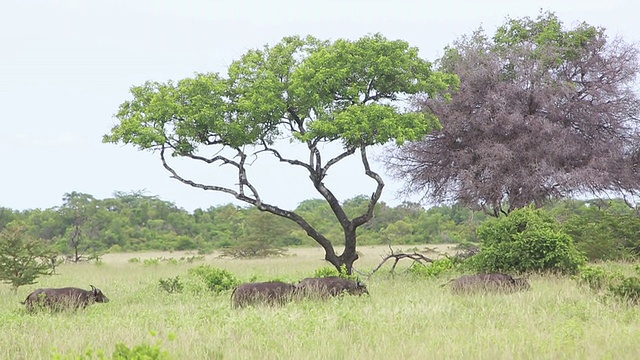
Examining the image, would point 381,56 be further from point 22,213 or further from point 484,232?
point 22,213

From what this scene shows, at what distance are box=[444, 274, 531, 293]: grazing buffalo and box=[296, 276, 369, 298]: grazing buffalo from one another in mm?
2141

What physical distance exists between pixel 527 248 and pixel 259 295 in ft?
31.3

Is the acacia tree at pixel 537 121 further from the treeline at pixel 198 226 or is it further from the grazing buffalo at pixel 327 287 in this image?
the treeline at pixel 198 226

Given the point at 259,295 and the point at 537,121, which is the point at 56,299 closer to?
the point at 259,295

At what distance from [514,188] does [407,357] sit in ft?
69.5

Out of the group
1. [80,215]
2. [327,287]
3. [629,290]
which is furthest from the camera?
[80,215]

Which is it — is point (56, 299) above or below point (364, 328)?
above

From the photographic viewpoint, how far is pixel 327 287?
15.2 m

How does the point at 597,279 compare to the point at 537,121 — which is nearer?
the point at 597,279

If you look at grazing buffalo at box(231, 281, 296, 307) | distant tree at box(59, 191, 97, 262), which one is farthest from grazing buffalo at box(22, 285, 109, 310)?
distant tree at box(59, 191, 97, 262)

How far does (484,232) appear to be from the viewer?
21.4 metres

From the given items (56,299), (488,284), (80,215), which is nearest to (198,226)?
(80,215)

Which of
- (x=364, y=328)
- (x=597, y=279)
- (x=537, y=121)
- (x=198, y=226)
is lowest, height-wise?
(x=364, y=328)

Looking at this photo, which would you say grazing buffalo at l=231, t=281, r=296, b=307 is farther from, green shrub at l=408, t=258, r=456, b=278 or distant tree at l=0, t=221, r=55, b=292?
distant tree at l=0, t=221, r=55, b=292
